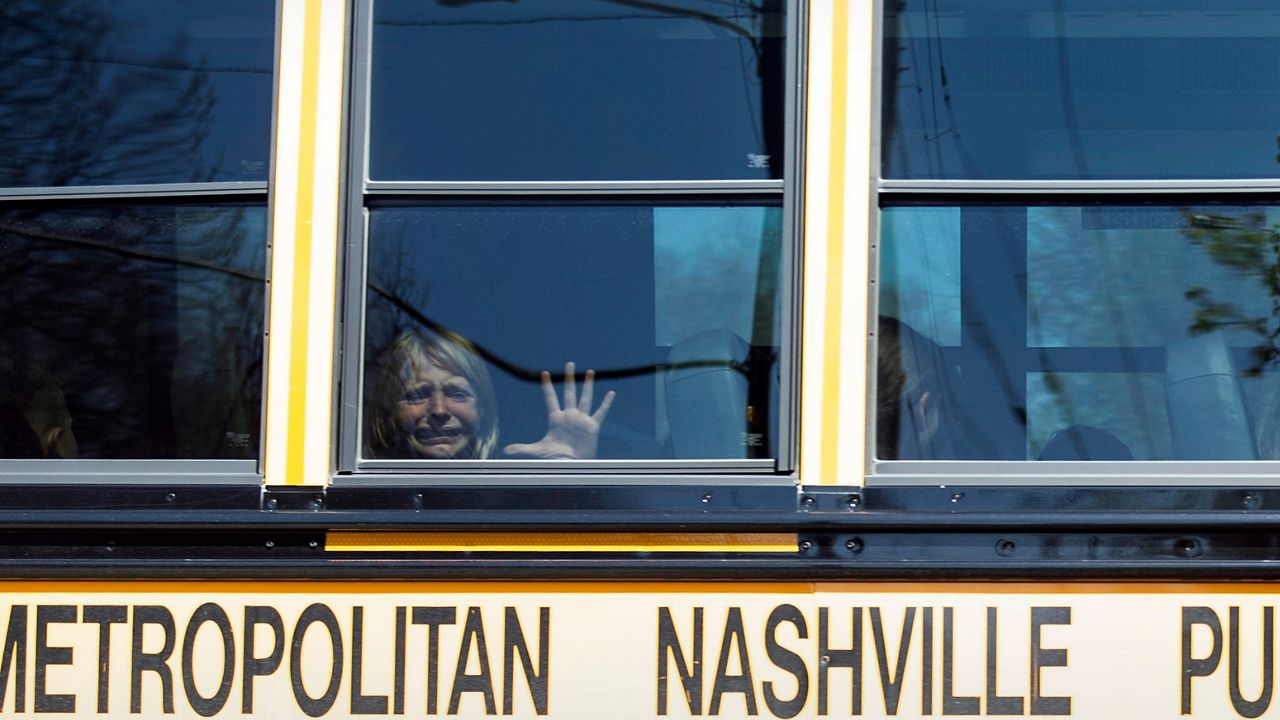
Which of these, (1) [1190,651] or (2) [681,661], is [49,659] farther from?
(1) [1190,651]

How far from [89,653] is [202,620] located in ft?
0.55

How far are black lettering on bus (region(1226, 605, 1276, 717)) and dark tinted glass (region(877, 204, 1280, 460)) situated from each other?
0.76ft

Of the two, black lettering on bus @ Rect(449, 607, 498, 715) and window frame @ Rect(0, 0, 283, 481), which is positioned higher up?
window frame @ Rect(0, 0, 283, 481)

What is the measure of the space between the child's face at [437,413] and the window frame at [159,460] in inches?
8.0

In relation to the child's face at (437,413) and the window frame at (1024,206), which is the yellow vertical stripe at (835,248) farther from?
the child's face at (437,413)

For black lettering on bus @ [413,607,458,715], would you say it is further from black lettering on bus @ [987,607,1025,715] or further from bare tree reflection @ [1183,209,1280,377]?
bare tree reflection @ [1183,209,1280,377]

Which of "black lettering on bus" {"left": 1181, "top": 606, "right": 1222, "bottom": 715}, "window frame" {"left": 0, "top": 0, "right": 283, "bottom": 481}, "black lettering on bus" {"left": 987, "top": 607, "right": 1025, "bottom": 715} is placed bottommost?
"black lettering on bus" {"left": 987, "top": 607, "right": 1025, "bottom": 715}

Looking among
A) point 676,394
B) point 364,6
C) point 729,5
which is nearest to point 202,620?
point 676,394

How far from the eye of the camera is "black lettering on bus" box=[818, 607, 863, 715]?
188 cm

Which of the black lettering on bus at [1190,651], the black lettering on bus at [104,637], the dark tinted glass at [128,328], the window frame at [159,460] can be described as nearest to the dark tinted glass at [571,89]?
→ the window frame at [159,460]

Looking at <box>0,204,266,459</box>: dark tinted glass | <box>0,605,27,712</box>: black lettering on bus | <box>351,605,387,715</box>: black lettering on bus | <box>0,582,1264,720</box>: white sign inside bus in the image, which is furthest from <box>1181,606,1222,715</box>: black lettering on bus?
<box>0,605,27,712</box>: black lettering on bus

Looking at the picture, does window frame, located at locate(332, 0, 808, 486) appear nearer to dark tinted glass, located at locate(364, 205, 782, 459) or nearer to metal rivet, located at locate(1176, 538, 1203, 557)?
dark tinted glass, located at locate(364, 205, 782, 459)

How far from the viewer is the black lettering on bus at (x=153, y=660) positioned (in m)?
1.92

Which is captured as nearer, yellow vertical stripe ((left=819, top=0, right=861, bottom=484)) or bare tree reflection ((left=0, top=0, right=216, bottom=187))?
yellow vertical stripe ((left=819, top=0, right=861, bottom=484))
